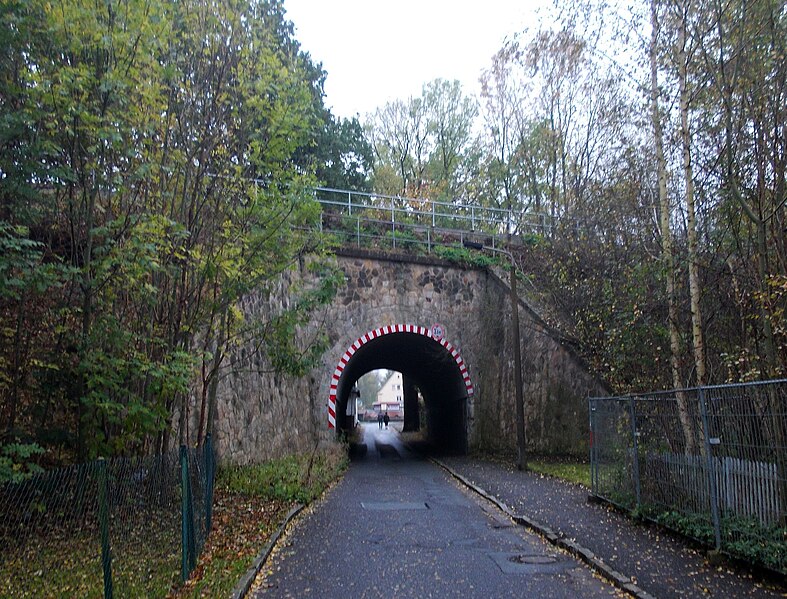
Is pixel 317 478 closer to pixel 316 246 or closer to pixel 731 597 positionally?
pixel 316 246

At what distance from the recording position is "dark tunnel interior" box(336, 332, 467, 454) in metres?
22.4

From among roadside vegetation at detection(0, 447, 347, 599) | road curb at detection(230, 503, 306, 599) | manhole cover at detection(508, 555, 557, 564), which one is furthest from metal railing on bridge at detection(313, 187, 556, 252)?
manhole cover at detection(508, 555, 557, 564)

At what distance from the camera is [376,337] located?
69.3 feet

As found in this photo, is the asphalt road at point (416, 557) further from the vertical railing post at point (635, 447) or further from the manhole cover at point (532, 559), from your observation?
the vertical railing post at point (635, 447)

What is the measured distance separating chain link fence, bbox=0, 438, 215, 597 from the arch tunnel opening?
544 inches

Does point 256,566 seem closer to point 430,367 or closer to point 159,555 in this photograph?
point 159,555

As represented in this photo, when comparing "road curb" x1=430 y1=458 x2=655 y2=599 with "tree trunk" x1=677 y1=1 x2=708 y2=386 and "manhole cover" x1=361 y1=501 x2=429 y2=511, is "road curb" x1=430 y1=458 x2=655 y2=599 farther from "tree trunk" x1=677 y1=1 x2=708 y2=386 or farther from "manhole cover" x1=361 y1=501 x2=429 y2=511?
"tree trunk" x1=677 y1=1 x2=708 y2=386

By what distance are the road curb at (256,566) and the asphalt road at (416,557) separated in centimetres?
9

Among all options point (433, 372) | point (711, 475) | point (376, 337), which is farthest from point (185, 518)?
point (433, 372)

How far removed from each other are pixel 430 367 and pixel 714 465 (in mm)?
18896

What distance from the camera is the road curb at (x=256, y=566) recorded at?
6371 mm

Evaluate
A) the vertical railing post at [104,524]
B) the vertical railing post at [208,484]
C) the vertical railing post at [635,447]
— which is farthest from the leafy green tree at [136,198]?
the vertical railing post at [635,447]

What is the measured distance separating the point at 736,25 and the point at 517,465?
→ 1149 centimetres

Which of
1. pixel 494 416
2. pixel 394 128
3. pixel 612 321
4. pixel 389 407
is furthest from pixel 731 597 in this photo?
pixel 389 407
